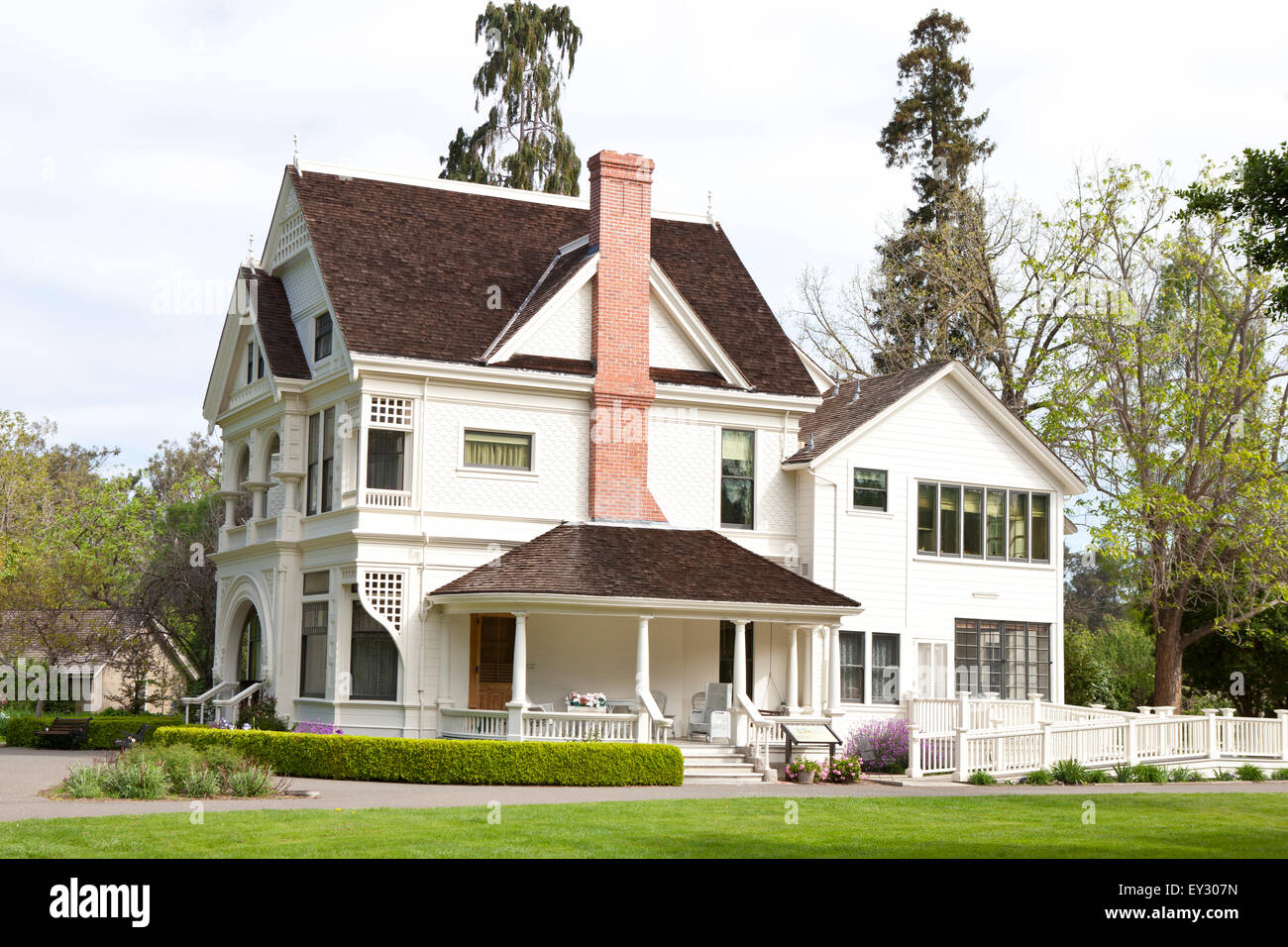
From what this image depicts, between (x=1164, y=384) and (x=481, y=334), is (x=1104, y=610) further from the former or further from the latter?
(x=481, y=334)

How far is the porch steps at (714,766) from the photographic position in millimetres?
25562

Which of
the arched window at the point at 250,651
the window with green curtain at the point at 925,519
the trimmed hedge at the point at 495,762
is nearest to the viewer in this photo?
the trimmed hedge at the point at 495,762

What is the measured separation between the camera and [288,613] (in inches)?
1179

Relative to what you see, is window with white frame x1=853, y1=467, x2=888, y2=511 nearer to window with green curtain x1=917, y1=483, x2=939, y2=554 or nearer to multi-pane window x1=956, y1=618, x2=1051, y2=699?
window with green curtain x1=917, y1=483, x2=939, y2=554

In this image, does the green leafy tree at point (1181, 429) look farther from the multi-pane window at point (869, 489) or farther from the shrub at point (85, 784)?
the shrub at point (85, 784)

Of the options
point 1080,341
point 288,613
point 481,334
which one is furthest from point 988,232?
point 288,613

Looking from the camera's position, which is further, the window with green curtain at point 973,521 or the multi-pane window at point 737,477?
the window with green curtain at point 973,521

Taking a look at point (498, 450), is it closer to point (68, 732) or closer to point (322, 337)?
point (322, 337)

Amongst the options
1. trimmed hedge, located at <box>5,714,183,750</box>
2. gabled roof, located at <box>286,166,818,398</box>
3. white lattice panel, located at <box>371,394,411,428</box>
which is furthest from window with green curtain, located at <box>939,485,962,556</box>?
trimmed hedge, located at <box>5,714,183,750</box>

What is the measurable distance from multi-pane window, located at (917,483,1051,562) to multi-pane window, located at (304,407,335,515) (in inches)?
486

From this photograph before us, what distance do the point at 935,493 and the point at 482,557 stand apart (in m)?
10.2

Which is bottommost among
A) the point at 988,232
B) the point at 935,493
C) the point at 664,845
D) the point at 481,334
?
the point at 664,845

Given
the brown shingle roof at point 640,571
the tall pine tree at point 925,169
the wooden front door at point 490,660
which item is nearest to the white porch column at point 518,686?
the brown shingle roof at point 640,571
